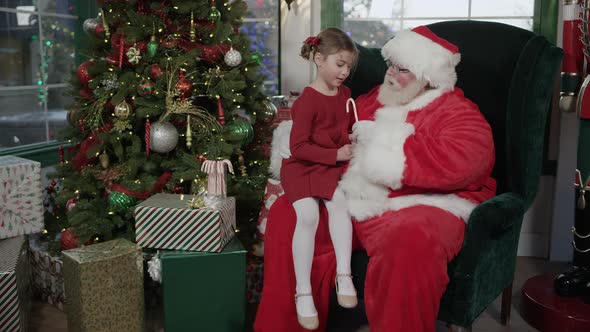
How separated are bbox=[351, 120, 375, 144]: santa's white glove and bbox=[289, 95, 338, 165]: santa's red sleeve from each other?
0.35ft

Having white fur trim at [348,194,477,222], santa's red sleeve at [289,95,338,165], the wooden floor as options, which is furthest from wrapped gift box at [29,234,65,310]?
white fur trim at [348,194,477,222]

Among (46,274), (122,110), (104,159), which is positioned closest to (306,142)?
(122,110)

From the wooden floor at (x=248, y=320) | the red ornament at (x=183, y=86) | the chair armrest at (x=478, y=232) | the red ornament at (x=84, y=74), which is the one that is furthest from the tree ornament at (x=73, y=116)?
the chair armrest at (x=478, y=232)

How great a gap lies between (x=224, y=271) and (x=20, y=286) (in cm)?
81

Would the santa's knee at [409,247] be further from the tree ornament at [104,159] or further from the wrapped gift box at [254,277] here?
the tree ornament at [104,159]

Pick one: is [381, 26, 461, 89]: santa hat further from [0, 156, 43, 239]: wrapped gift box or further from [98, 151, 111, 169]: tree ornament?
[0, 156, 43, 239]: wrapped gift box

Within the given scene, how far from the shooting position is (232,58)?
113 inches

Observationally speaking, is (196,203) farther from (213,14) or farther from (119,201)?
(213,14)

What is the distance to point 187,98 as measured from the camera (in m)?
2.87

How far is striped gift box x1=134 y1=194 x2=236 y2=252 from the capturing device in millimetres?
2348

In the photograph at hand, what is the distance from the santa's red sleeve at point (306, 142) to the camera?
217 centimetres

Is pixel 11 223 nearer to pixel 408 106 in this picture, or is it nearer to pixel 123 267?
pixel 123 267

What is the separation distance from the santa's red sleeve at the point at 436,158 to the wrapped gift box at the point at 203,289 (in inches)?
26.2

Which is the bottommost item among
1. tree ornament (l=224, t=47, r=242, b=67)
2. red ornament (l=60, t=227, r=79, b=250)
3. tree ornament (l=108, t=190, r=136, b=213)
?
red ornament (l=60, t=227, r=79, b=250)
